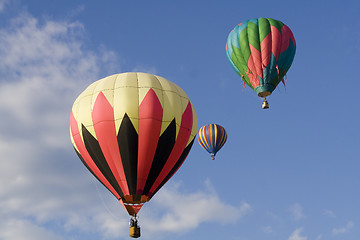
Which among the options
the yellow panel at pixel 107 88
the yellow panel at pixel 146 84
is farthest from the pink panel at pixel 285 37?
the yellow panel at pixel 107 88

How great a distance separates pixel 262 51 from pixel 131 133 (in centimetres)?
1303

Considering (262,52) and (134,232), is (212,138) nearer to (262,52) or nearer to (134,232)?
(262,52)

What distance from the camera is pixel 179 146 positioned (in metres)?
27.5

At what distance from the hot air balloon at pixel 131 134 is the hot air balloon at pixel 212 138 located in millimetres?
21833

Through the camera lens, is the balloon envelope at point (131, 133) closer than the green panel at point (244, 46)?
Yes

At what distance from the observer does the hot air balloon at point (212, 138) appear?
49.3 metres

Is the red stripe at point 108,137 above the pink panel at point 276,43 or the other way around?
the other way around

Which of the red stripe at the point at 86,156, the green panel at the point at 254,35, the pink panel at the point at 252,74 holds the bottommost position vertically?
the red stripe at the point at 86,156

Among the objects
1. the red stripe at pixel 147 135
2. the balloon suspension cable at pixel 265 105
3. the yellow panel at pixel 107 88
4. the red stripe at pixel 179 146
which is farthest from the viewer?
the balloon suspension cable at pixel 265 105

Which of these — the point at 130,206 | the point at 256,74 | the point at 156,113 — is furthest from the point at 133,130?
the point at 256,74

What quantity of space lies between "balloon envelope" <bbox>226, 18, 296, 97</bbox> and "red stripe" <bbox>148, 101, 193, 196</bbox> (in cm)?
1032

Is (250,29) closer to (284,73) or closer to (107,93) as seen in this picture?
(284,73)

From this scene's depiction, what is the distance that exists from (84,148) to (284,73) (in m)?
15.2

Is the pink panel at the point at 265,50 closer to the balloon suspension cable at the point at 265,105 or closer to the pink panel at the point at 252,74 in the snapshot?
the pink panel at the point at 252,74
